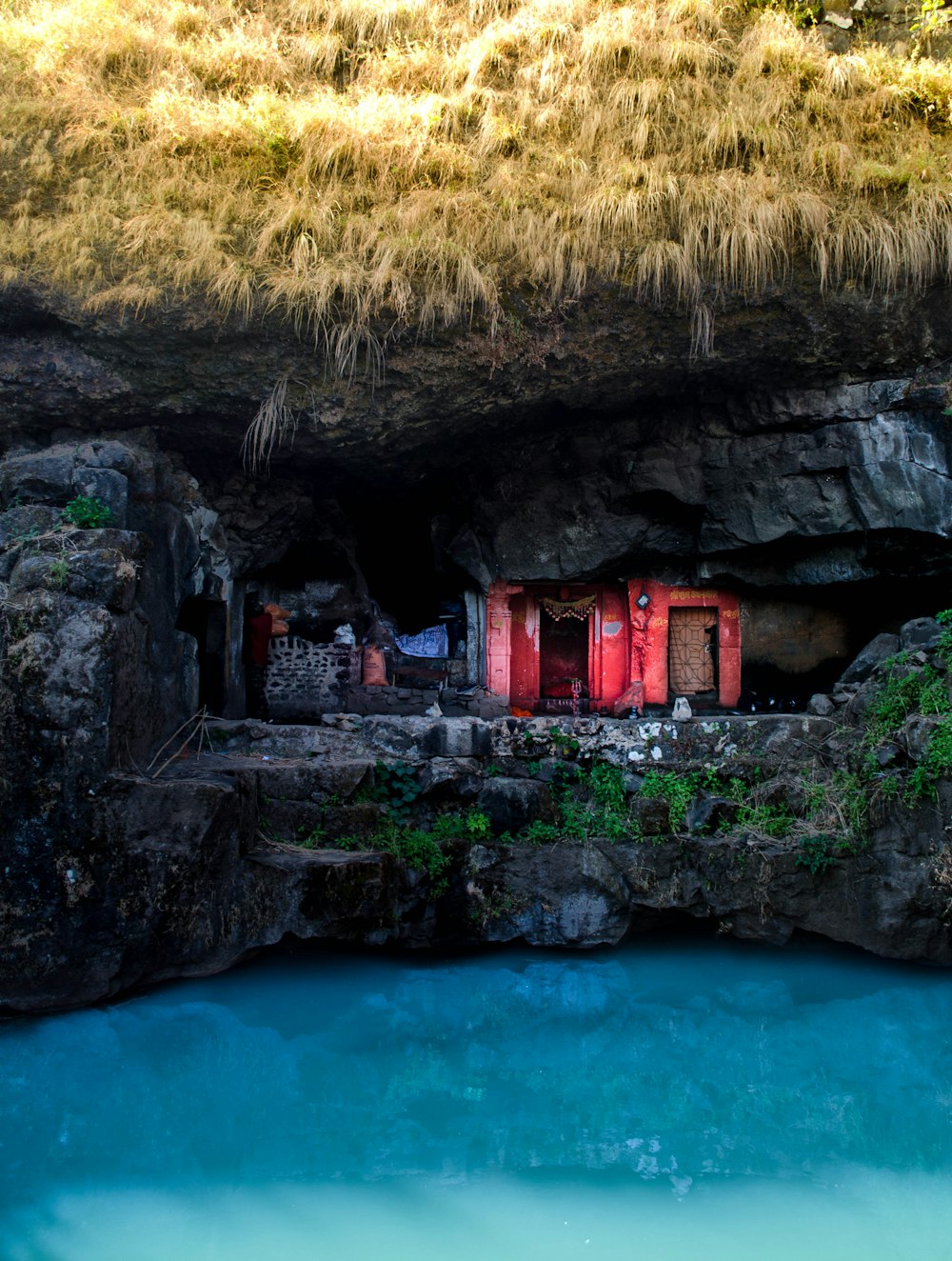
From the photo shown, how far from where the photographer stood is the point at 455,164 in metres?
7.73

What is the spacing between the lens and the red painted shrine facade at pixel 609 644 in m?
10.8

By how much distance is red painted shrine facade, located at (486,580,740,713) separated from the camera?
10.8m

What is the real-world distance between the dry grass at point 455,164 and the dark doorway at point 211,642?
3019 mm

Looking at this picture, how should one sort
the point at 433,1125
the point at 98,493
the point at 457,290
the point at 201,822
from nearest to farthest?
the point at 433,1125 → the point at 201,822 → the point at 98,493 → the point at 457,290

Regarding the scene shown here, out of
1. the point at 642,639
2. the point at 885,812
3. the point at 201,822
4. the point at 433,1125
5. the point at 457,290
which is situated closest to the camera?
the point at 433,1125

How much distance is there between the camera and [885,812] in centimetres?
629

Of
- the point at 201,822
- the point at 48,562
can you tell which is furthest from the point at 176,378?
the point at 201,822

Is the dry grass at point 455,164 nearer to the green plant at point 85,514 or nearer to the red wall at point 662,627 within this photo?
the green plant at point 85,514

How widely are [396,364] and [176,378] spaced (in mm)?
1873

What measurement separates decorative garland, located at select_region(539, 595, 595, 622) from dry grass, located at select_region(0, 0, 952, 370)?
13.1 ft

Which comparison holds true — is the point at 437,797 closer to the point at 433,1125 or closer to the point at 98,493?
the point at 433,1125

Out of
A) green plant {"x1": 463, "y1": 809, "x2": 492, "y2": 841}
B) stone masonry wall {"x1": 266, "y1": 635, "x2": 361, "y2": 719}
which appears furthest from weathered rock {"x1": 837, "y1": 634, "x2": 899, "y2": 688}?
stone masonry wall {"x1": 266, "y1": 635, "x2": 361, "y2": 719}

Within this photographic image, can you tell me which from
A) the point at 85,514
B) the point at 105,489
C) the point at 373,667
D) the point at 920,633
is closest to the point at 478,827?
the point at 85,514

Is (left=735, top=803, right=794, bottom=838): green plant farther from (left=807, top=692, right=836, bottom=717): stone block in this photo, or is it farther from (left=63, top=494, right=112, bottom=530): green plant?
(left=63, top=494, right=112, bottom=530): green plant
